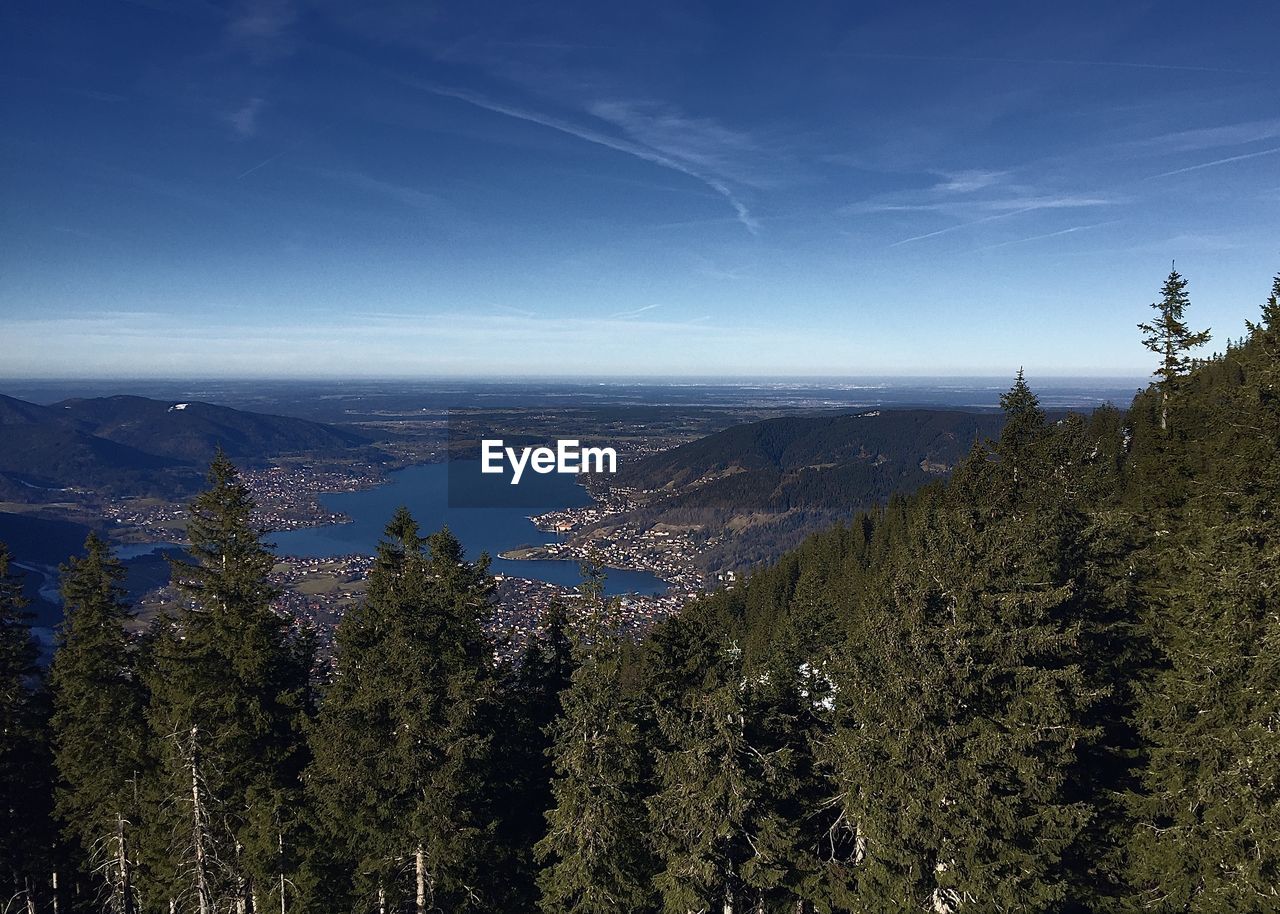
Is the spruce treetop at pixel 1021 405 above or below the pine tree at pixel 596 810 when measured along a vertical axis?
above

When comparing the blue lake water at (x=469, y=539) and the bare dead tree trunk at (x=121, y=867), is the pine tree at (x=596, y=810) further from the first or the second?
the blue lake water at (x=469, y=539)

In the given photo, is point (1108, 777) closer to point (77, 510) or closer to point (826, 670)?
point (826, 670)

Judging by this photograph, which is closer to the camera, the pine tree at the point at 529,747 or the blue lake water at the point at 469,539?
the pine tree at the point at 529,747

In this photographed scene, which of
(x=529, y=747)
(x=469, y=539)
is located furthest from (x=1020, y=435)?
(x=469, y=539)

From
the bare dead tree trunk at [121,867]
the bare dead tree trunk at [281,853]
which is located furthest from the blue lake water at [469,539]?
the bare dead tree trunk at [281,853]

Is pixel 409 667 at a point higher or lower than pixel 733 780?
higher

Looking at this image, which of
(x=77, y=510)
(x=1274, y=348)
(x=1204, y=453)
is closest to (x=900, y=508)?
(x=1204, y=453)

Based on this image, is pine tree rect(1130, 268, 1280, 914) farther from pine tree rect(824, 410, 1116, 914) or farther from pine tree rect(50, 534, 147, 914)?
pine tree rect(50, 534, 147, 914)

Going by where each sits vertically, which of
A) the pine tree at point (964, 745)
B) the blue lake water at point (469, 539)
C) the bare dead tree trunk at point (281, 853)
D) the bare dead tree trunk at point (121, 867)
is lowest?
the blue lake water at point (469, 539)
